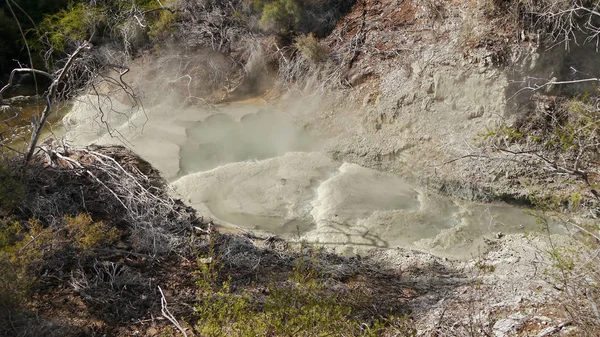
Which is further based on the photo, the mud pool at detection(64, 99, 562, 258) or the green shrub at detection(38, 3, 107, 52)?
the green shrub at detection(38, 3, 107, 52)

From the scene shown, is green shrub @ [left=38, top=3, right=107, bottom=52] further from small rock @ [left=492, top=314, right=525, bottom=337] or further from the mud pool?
small rock @ [left=492, top=314, right=525, bottom=337]

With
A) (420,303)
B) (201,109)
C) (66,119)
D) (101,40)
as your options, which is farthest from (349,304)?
(101,40)

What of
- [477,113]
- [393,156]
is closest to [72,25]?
[393,156]

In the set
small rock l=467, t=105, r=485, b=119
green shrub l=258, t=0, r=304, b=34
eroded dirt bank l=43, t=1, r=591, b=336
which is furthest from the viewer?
green shrub l=258, t=0, r=304, b=34

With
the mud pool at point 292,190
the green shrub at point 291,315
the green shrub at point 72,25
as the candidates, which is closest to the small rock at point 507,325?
the green shrub at point 291,315

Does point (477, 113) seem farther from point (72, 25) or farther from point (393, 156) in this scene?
point (72, 25)

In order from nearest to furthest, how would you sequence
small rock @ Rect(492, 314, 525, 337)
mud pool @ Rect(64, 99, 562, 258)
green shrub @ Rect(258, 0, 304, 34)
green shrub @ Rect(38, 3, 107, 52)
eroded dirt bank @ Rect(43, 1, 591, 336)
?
1. small rock @ Rect(492, 314, 525, 337)
2. eroded dirt bank @ Rect(43, 1, 591, 336)
3. mud pool @ Rect(64, 99, 562, 258)
4. green shrub @ Rect(258, 0, 304, 34)
5. green shrub @ Rect(38, 3, 107, 52)

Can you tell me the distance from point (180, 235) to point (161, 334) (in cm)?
158

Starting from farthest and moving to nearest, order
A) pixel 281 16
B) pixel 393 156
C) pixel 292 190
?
pixel 281 16, pixel 393 156, pixel 292 190

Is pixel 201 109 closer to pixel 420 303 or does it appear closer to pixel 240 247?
pixel 240 247

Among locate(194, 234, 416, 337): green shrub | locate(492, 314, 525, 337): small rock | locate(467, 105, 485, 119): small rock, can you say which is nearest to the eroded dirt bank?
locate(467, 105, 485, 119): small rock

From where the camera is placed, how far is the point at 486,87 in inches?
313

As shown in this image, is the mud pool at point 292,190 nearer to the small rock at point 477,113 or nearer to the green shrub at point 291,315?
the small rock at point 477,113

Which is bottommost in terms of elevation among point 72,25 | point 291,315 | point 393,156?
point 393,156
